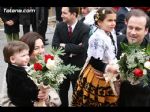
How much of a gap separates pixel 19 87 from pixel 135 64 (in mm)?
1101

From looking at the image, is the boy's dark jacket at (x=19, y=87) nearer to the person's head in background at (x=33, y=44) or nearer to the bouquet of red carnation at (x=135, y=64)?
the person's head in background at (x=33, y=44)

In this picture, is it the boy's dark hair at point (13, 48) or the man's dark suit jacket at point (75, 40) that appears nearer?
the boy's dark hair at point (13, 48)

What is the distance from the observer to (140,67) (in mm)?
3949

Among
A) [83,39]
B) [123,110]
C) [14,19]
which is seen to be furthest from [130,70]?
[14,19]

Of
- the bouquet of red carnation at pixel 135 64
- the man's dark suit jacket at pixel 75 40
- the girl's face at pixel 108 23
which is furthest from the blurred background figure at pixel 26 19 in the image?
the bouquet of red carnation at pixel 135 64

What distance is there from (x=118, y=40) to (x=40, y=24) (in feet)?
15.0

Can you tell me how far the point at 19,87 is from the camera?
3.99 metres

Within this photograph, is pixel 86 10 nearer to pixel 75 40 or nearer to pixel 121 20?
pixel 121 20

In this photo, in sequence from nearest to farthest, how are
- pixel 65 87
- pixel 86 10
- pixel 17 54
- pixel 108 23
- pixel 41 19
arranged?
1. pixel 17 54
2. pixel 108 23
3. pixel 65 87
4. pixel 86 10
5. pixel 41 19

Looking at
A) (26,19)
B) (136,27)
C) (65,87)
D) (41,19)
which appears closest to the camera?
(136,27)

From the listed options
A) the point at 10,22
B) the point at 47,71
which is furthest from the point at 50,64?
the point at 10,22

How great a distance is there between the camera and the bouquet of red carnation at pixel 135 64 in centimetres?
393

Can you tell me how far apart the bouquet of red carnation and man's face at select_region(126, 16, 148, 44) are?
22 cm

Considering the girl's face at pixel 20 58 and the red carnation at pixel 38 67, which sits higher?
the girl's face at pixel 20 58
